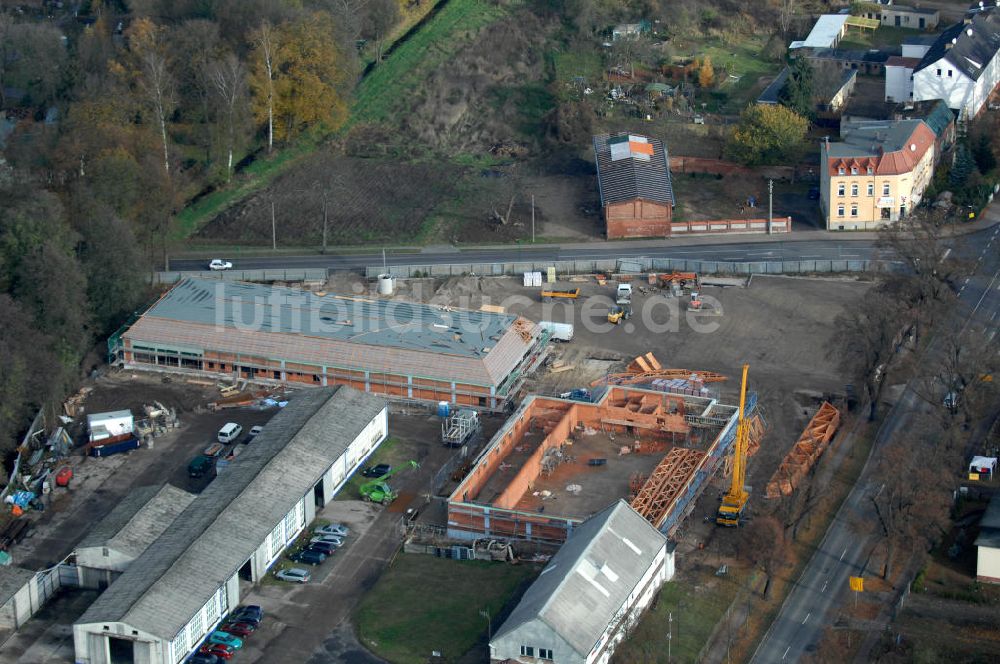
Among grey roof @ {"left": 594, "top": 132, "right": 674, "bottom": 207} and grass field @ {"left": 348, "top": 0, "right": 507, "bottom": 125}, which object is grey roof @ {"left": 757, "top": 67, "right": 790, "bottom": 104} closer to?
grey roof @ {"left": 594, "top": 132, "right": 674, "bottom": 207}

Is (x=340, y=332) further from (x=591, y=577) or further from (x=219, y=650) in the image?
(x=591, y=577)

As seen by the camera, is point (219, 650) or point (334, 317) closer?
point (219, 650)

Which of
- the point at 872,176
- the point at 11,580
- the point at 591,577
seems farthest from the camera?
the point at 872,176

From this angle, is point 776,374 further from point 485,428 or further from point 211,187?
→ point 211,187

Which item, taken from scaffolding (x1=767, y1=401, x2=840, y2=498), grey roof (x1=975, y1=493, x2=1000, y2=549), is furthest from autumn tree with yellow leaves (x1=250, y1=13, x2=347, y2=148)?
grey roof (x1=975, y1=493, x2=1000, y2=549)

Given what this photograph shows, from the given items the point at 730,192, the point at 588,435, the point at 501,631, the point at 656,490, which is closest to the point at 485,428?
the point at 588,435

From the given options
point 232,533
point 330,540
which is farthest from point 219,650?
point 330,540

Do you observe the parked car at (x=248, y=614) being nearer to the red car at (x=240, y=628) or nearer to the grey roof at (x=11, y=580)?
the red car at (x=240, y=628)
